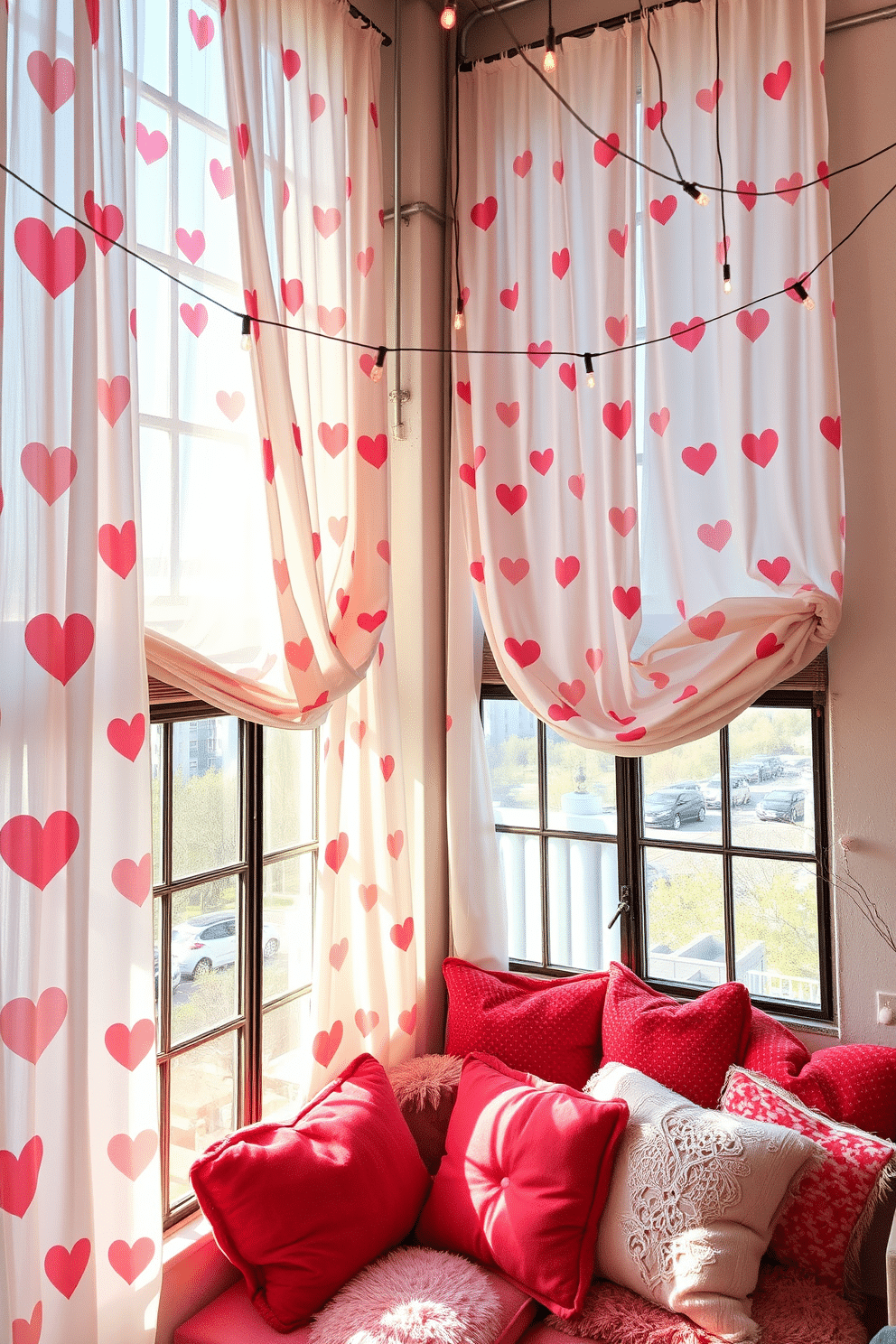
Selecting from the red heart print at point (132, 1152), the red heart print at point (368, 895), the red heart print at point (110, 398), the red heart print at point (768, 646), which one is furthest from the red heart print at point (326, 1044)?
the red heart print at point (110, 398)

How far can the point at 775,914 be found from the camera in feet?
8.59

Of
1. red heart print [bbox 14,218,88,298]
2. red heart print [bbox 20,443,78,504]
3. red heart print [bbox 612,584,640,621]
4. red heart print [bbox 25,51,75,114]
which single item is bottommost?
red heart print [bbox 612,584,640,621]

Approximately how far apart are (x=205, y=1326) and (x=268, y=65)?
2862mm

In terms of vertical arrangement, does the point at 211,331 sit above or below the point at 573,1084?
above

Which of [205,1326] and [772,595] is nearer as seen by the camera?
[205,1326]

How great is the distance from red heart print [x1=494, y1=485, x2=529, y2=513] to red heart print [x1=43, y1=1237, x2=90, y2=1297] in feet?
6.64

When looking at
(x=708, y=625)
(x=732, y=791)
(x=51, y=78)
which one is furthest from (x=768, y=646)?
(x=51, y=78)

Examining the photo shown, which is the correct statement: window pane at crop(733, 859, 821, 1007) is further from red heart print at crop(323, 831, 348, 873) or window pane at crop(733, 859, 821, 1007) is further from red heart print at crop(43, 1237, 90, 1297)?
red heart print at crop(43, 1237, 90, 1297)

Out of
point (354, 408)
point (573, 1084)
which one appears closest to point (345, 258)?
point (354, 408)

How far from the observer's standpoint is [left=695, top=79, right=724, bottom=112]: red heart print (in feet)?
8.32

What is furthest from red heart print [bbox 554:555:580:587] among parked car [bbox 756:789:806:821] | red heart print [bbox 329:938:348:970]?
red heart print [bbox 329:938:348:970]

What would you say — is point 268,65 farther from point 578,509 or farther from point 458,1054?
point 458,1054

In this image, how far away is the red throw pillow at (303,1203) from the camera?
204cm

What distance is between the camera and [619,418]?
266 cm
